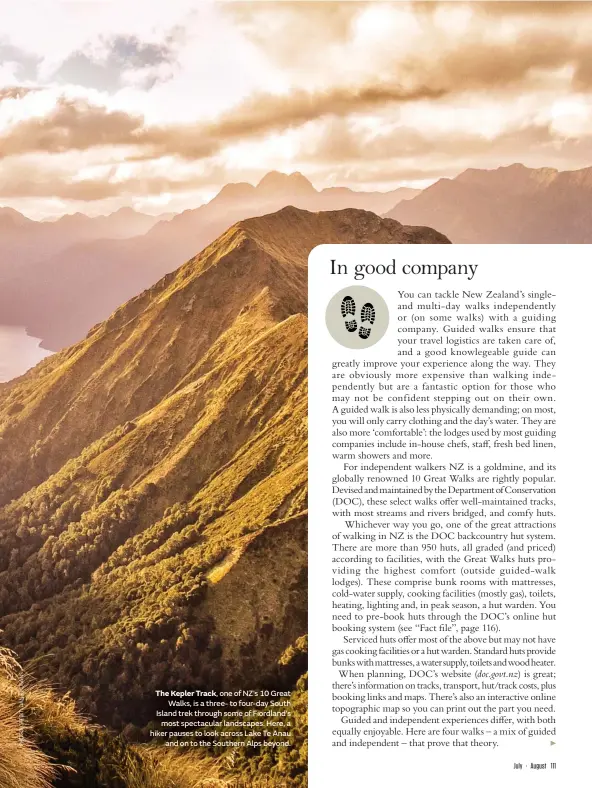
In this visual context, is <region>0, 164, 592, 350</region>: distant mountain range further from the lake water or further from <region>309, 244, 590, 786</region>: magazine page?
<region>309, 244, 590, 786</region>: magazine page

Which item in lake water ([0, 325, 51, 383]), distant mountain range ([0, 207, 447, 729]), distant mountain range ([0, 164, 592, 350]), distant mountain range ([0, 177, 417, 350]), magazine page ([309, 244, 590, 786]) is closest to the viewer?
magazine page ([309, 244, 590, 786])

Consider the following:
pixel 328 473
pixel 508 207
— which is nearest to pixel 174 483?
pixel 328 473

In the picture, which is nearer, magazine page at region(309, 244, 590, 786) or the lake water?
magazine page at region(309, 244, 590, 786)

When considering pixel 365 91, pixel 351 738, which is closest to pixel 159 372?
pixel 365 91

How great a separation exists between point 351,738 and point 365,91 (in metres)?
3.88

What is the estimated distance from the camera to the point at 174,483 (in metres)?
3.47

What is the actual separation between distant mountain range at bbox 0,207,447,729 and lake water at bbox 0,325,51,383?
77mm

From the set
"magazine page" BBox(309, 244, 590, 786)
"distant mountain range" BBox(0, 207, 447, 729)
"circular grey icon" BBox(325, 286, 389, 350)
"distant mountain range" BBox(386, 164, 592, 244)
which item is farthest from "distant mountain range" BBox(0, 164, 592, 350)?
"circular grey icon" BBox(325, 286, 389, 350)

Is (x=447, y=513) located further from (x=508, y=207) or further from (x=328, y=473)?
(x=508, y=207)

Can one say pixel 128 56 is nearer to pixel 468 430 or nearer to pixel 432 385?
pixel 432 385

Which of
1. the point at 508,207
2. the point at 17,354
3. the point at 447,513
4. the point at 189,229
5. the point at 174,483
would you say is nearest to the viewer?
the point at 447,513

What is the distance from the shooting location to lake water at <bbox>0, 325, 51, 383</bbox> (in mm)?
3889

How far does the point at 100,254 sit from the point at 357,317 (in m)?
2.25

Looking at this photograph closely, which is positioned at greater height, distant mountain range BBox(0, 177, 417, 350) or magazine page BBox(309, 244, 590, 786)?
distant mountain range BBox(0, 177, 417, 350)
